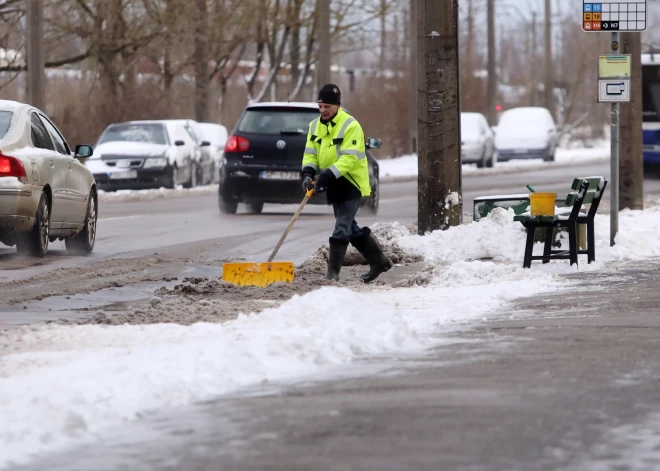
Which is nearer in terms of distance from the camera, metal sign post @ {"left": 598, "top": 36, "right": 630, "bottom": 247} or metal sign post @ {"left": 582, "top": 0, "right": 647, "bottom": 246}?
metal sign post @ {"left": 582, "top": 0, "right": 647, "bottom": 246}

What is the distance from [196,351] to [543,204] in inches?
244

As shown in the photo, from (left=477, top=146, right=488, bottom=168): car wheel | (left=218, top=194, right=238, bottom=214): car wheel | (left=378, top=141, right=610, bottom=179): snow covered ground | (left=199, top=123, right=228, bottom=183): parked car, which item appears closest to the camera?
(left=218, top=194, right=238, bottom=214): car wheel

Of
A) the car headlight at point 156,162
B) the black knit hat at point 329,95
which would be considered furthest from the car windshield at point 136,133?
the black knit hat at point 329,95

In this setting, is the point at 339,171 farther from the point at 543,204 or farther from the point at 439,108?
the point at 439,108

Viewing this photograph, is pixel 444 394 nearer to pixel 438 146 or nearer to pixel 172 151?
→ pixel 438 146

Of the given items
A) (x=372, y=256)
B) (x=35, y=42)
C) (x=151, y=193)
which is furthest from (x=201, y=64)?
(x=372, y=256)

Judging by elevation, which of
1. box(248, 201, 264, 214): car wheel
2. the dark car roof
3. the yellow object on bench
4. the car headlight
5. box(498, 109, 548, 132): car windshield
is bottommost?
box(248, 201, 264, 214): car wheel

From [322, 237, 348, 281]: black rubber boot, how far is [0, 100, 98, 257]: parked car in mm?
3381

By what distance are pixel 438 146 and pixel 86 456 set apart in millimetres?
10238

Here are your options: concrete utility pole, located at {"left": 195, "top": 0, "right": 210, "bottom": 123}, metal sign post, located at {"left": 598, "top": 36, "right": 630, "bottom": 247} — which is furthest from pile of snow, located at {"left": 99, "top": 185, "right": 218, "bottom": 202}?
metal sign post, located at {"left": 598, "top": 36, "right": 630, "bottom": 247}

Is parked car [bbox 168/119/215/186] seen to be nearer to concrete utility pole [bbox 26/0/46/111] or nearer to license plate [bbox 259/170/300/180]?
concrete utility pole [bbox 26/0/46/111]

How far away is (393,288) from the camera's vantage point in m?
12.2

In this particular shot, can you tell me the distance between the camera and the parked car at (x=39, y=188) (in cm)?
1455

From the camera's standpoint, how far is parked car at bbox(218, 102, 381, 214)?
73.6 ft
